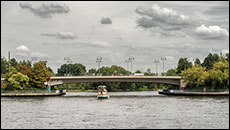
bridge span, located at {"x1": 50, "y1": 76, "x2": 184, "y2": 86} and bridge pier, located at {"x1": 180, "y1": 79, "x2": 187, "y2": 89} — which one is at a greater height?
bridge span, located at {"x1": 50, "y1": 76, "x2": 184, "y2": 86}

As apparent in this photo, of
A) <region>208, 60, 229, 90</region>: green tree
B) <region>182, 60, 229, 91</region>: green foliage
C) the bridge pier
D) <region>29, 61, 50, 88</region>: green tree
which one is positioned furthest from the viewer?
the bridge pier

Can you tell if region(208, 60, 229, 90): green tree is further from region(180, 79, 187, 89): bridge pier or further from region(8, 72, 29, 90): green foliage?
region(8, 72, 29, 90): green foliage

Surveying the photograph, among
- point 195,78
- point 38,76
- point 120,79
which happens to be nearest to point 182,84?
point 195,78

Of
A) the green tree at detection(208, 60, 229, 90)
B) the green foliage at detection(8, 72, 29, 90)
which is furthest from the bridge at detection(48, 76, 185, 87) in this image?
the green tree at detection(208, 60, 229, 90)

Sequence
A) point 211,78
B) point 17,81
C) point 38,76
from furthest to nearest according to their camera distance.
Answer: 1. point 38,76
2. point 17,81
3. point 211,78

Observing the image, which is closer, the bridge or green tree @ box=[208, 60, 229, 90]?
green tree @ box=[208, 60, 229, 90]

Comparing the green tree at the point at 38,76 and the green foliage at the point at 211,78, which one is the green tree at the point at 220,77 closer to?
the green foliage at the point at 211,78

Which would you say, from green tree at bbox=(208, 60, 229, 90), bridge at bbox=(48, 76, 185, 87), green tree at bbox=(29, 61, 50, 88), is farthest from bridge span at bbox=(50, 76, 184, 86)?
green tree at bbox=(208, 60, 229, 90)

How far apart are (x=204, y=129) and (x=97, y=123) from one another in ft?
48.7

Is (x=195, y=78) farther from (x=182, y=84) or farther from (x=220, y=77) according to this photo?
(x=220, y=77)

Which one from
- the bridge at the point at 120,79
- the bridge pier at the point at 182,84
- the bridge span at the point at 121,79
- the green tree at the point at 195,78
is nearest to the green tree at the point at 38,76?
the bridge at the point at 120,79

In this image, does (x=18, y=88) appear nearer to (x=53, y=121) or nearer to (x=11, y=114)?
(x=11, y=114)

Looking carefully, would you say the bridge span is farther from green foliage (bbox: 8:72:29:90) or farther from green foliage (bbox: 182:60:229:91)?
green foliage (bbox: 8:72:29:90)

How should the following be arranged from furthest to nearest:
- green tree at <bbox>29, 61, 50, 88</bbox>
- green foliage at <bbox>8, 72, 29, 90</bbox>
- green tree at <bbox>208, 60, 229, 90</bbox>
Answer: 1. green tree at <bbox>29, 61, 50, 88</bbox>
2. green foliage at <bbox>8, 72, 29, 90</bbox>
3. green tree at <bbox>208, 60, 229, 90</bbox>
